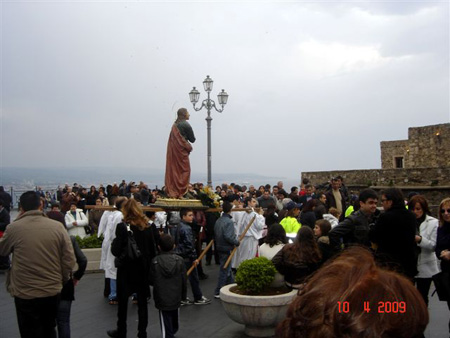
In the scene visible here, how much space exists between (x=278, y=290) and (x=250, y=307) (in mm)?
648

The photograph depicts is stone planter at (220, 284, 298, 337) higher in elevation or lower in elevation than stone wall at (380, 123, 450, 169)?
lower

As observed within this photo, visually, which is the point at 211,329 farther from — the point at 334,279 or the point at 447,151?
the point at 447,151

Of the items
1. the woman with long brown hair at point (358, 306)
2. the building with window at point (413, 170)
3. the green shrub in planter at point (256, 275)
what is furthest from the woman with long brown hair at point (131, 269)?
the building with window at point (413, 170)

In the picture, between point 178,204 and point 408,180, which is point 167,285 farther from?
point 408,180

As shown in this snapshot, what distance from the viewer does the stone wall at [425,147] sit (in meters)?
33.1

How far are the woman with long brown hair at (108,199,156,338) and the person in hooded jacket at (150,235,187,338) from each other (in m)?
0.23

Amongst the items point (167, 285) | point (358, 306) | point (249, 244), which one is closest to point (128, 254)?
point (167, 285)

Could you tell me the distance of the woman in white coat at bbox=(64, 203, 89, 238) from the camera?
12188mm

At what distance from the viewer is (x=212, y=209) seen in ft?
31.2

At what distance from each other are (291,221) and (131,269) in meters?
4.24

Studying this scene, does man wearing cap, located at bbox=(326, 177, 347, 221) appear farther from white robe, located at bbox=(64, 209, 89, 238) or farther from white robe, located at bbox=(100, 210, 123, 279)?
white robe, located at bbox=(64, 209, 89, 238)

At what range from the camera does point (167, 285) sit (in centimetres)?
623

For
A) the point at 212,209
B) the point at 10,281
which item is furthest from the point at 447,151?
the point at 10,281
